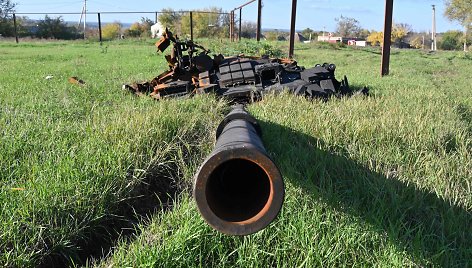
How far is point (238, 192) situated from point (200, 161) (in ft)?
5.57

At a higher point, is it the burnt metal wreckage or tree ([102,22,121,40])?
tree ([102,22,121,40])

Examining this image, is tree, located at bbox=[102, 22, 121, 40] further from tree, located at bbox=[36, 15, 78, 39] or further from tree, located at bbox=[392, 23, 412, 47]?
tree, located at bbox=[392, 23, 412, 47]

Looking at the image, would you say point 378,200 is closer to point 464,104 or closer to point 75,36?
point 464,104

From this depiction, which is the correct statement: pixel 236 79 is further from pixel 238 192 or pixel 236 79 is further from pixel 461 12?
pixel 461 12

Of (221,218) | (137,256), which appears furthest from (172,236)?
(221,218)

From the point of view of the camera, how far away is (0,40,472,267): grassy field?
8.73 ft

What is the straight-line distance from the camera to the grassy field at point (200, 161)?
2.66 metres

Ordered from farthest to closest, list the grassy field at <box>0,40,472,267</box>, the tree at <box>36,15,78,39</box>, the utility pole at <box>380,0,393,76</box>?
1. the tree at <box>36,15,78,39</box>
2. the utility pole at <box>380,0,393,76</box>
3. the grassy field at <box>0,40,472,267</box>

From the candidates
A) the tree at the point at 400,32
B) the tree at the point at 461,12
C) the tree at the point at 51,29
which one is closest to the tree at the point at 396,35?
the tree at the point at 400,32

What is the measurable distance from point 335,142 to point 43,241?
2483 millimetres

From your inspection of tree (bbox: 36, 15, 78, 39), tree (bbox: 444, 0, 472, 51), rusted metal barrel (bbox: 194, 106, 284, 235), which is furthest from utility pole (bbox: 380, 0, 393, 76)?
tree (bbox: 36, 15, 78, 39)

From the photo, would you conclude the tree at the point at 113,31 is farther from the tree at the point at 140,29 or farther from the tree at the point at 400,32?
the tree at the point at 400,32

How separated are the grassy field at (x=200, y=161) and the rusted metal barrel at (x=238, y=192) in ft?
1.89

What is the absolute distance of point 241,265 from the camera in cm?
262
